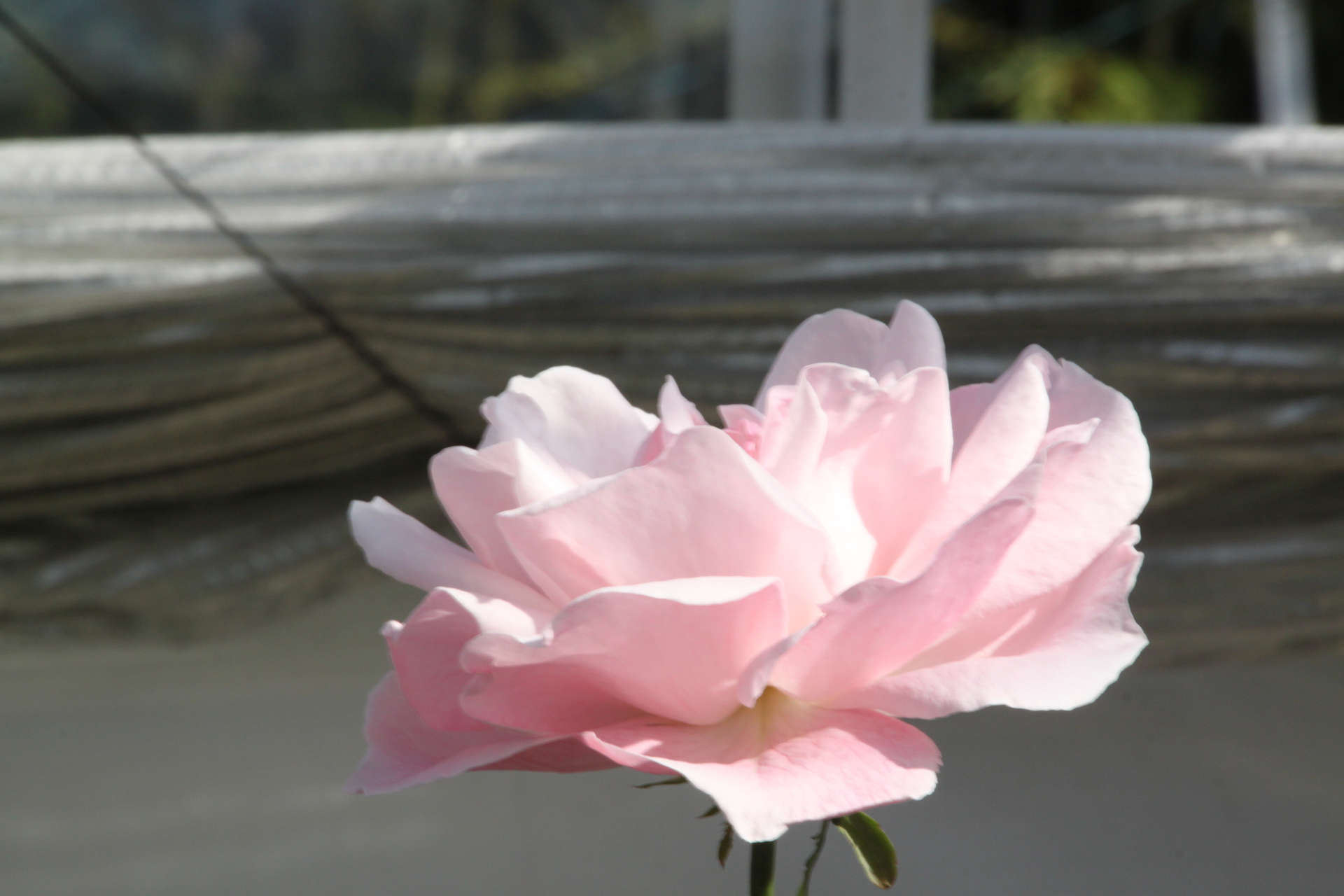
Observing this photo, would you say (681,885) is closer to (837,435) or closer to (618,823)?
(618,823)

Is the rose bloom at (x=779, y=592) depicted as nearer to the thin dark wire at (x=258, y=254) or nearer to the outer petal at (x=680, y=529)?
the outer petal at (x=680, y=529)

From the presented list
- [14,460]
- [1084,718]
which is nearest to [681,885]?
[1084,718]

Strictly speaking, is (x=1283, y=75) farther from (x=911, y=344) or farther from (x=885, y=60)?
(x=911, y=344)

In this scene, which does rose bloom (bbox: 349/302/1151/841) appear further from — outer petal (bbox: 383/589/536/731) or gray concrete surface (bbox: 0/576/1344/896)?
gray concrete surface (bbox: 0/576/1344/896)

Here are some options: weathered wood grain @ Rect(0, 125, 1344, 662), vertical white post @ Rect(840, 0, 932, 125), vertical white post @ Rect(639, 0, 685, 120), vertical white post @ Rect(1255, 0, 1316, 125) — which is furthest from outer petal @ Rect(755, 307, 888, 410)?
vertical white post @ Rect(1255, 0, 1316, 125)

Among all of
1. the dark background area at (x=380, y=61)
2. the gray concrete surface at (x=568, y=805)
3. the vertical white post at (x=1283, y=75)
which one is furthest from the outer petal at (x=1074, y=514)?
the vertical white post at (x=1283, y=75)

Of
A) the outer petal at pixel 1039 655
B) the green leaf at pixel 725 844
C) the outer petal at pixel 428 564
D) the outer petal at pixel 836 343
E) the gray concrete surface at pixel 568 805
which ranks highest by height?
the outer petal at pixel 836 343
